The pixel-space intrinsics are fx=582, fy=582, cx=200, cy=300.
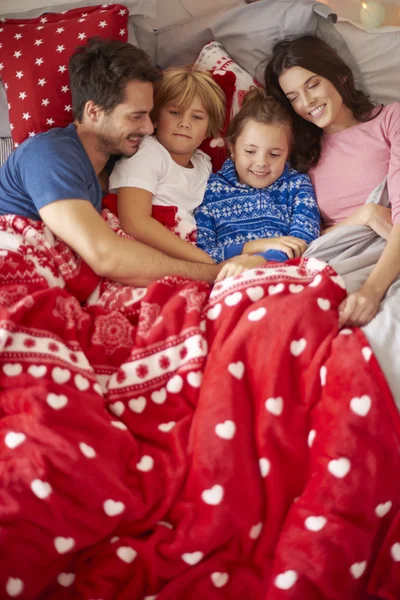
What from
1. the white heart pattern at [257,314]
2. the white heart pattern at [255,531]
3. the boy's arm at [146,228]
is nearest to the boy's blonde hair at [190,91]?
the boy's arm at [146,228]

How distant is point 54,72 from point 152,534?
1.49 meters

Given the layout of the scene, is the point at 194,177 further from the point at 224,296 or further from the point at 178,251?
the point at 224,296

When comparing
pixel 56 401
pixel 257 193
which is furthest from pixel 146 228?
pixel 56 401

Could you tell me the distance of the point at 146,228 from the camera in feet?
5.93

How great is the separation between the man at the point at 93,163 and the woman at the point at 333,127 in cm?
49

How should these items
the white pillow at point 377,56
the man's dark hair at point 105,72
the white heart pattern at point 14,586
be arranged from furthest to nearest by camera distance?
the white pillow at point 377,56 → the man's dark hair at point 105,72 → the white heart pattern at point 14,586

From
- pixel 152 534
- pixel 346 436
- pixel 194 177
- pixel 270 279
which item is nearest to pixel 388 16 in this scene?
pixel 194 177

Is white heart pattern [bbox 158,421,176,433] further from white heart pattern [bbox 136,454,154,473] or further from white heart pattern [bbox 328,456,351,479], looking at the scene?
white heart pattern [bbox 328,456,351,479]

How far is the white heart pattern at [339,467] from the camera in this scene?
114 cm

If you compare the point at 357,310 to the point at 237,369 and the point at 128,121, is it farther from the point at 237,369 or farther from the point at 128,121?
the point at 128,121

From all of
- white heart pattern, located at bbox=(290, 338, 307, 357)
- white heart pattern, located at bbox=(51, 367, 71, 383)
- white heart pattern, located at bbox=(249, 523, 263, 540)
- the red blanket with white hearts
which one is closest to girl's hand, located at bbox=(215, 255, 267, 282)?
the red blanket with white hearts

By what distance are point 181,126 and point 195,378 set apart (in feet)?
3.24

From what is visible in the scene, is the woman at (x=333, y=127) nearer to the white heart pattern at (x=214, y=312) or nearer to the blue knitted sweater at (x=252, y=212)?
the blue knitted sweater at (x=252, y=212)

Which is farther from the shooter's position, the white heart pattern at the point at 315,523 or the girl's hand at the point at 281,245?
the girl's hand at the point at 281,245
